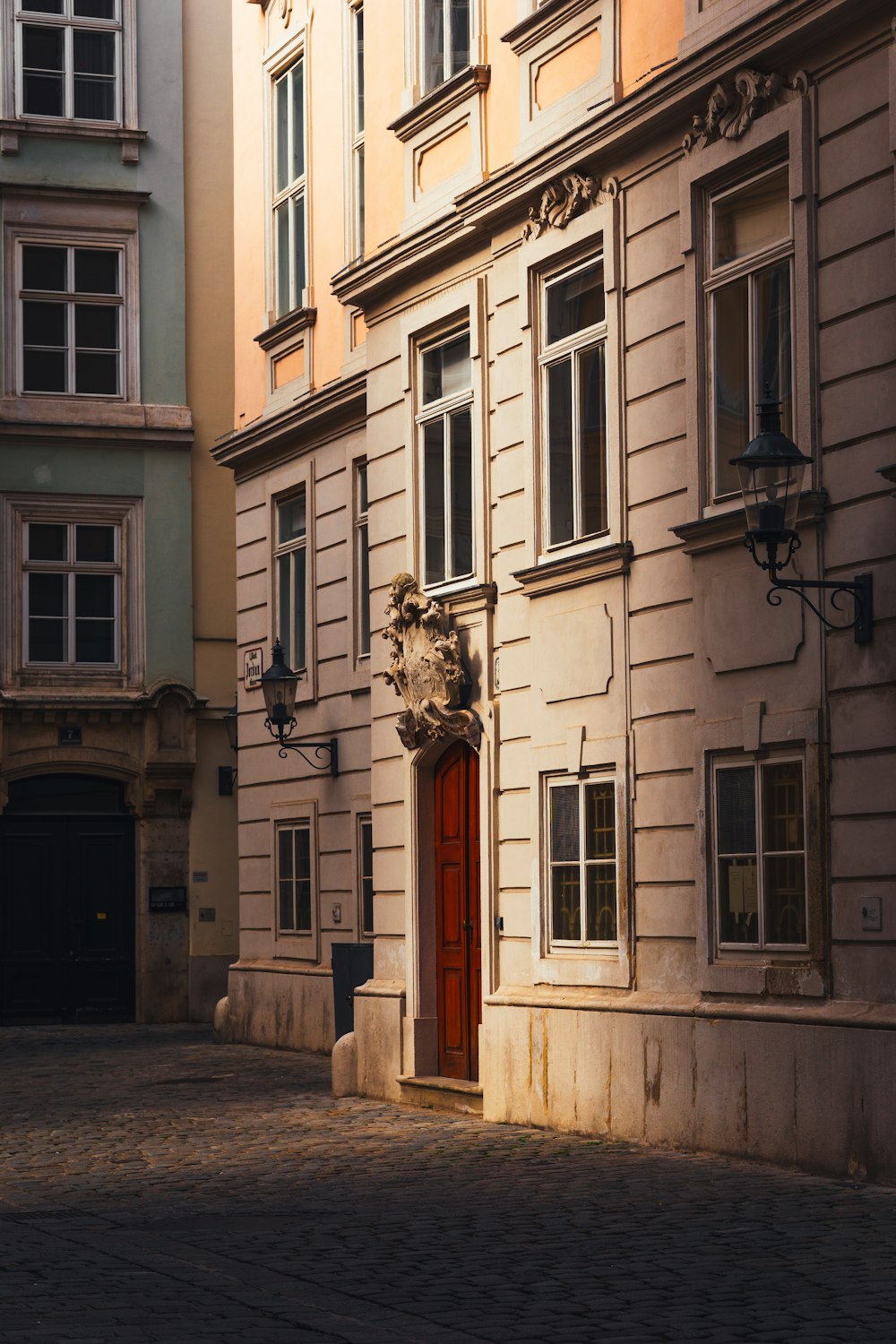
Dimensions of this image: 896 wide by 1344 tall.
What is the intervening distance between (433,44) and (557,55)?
2.55m

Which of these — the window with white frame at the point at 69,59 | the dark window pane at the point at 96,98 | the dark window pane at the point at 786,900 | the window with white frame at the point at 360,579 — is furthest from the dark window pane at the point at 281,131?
the dark window pane at the point at 786,900

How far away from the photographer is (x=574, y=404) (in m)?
14.4

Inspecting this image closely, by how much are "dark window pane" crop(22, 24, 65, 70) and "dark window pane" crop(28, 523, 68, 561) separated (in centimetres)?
593

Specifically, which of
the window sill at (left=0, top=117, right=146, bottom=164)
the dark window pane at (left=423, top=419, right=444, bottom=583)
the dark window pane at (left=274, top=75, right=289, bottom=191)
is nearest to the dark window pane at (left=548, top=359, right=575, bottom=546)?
the dark window pane at (left=423, top=419, right=444, bottom=583)

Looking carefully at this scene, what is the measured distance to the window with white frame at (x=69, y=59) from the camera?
27.6 meters

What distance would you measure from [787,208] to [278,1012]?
12.3 m

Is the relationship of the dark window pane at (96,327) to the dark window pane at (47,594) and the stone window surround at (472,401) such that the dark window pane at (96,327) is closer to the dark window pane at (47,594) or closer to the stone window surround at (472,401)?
the dark window pane at (47,594)

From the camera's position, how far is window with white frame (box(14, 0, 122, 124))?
1088 inches

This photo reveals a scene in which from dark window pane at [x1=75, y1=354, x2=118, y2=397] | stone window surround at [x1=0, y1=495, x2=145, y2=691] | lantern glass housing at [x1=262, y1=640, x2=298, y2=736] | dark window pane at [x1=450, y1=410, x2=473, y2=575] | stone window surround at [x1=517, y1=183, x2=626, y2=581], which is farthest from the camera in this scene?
dark window pane at [x1=75, y1=354, x2=118, y2=397]

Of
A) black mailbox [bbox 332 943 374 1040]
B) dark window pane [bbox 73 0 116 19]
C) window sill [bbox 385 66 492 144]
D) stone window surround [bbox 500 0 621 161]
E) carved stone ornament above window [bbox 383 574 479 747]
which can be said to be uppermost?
dark window pane [bbox 73 0 116 19]

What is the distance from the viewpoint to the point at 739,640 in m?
12.2

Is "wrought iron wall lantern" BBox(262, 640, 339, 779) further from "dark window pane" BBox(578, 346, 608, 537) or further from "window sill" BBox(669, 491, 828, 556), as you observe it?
"window sill" BBox(669, 491, 828, 556)

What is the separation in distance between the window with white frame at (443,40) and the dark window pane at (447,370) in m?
2.05

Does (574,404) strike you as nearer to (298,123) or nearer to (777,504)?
(777,504)
